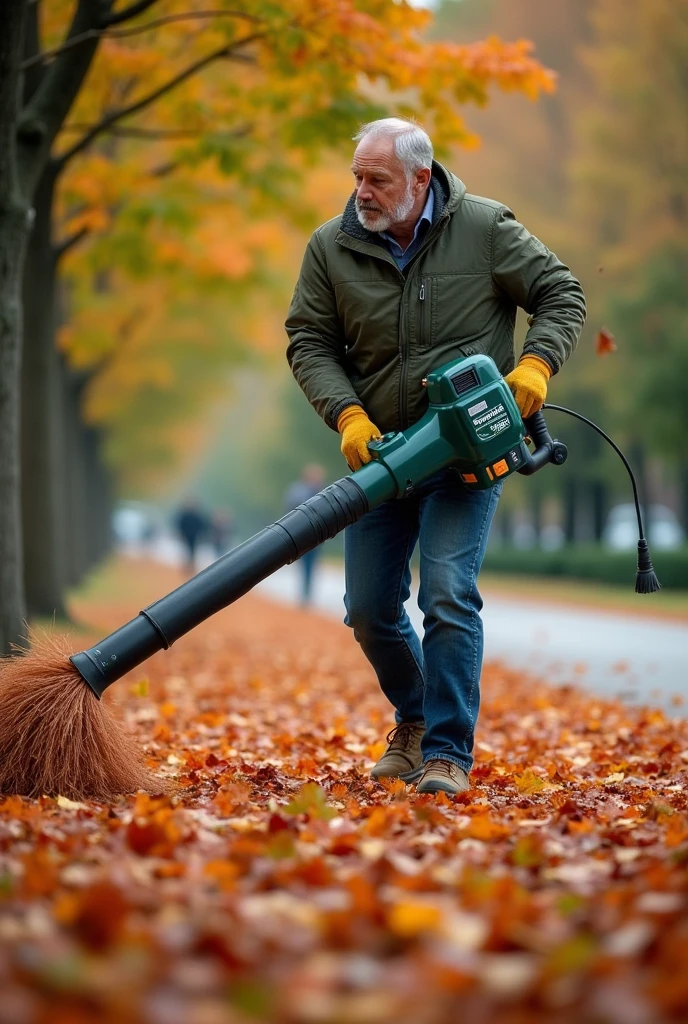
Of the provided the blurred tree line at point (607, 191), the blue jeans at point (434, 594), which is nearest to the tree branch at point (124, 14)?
the blue jeans at point (434, 594)

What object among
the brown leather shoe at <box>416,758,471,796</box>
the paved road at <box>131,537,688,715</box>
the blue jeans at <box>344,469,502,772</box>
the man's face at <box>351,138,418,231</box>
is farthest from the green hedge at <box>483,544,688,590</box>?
the man's face at <box>351,138,418,231</box>

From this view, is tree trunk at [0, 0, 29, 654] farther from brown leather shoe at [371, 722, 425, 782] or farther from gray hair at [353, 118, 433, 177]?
gray hair at [353, 118, 433, 177]

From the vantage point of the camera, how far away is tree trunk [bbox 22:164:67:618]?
38.0ft

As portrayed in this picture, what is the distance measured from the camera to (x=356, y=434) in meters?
4.28

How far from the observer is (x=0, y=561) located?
660 cm

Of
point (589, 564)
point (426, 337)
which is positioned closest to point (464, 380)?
point (426, 337)

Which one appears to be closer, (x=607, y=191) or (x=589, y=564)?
(x=607, y=191)

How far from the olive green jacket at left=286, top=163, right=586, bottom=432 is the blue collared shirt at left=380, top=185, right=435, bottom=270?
3cm

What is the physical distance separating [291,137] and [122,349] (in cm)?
1197

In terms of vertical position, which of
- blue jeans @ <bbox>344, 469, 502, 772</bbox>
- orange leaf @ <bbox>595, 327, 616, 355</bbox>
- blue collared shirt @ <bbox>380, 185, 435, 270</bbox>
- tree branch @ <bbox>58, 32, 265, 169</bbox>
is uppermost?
tree branch @ <bbox>58, 32, 265, 169</bbox>

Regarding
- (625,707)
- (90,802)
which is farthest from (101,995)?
(625,707)

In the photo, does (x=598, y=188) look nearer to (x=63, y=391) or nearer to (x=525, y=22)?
(x=525, y=22)

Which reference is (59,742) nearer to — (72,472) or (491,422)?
(491,422)

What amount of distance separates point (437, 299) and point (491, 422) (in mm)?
492
